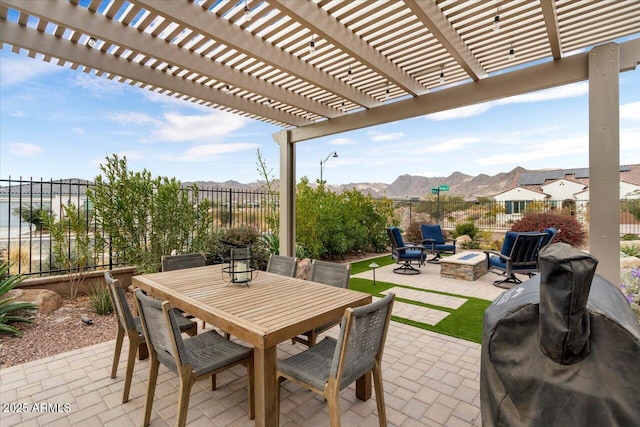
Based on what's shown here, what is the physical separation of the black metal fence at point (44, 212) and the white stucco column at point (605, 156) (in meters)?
5.75

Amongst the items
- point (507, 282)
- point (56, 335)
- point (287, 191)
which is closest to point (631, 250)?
point (507, 282)

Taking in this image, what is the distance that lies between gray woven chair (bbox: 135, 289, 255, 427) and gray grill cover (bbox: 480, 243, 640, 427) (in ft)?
5.36

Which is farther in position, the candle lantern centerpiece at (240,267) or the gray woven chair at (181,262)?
the gray woven chair at (181,262)

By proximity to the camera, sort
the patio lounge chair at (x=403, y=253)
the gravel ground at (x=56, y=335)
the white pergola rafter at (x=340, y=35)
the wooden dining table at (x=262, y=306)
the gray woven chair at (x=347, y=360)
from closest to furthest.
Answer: the gray woven chair at (x=347, y=360), the wooden dining table at (x=262, y=306), the white pergola rafter at (x=340, y=35), the gravel ground at (x=56, y=335), the patio lounge chair at (x=403, y=253)

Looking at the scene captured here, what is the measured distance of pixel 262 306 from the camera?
7.54 feet

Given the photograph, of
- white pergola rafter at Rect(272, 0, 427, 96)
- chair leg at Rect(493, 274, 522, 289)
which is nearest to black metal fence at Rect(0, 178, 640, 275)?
chair leg at Rect(493, 274, 522, 289)

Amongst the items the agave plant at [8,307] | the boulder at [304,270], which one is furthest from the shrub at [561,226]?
the agave plant at [8,307]

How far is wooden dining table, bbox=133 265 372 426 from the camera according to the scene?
1845 millimetres

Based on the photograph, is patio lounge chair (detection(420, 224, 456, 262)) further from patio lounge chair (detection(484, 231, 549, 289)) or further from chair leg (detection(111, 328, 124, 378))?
chair leg (detection(111, 328, 124, 378))

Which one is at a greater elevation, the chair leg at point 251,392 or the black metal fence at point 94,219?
the black metal fence at point 94,219

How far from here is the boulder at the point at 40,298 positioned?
4156 mm

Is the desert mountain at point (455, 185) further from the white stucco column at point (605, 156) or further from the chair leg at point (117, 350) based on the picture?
the chair leg at point (117, 350)

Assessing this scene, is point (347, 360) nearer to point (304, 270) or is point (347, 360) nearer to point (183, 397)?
point (183, 397)

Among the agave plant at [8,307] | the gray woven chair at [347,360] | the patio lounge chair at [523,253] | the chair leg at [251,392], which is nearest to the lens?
the gray woven chair at [347,360]
